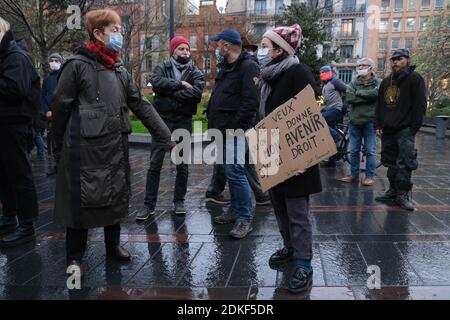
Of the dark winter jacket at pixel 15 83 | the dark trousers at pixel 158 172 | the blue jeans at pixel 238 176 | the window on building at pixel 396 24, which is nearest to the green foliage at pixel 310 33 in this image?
the dark trousers at pixel 158 172

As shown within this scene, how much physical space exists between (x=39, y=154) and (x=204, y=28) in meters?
25.8

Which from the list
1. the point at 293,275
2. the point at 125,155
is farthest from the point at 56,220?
the point at 293,275

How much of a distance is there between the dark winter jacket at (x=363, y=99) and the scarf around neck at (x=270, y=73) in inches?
146

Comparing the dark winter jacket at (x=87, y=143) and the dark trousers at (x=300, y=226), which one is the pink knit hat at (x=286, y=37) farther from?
the dark winter jacket at (x=87, y=143)

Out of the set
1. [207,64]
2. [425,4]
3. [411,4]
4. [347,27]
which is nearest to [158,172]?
[207,64]

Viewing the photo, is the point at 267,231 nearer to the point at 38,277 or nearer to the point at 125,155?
the point at 125,155

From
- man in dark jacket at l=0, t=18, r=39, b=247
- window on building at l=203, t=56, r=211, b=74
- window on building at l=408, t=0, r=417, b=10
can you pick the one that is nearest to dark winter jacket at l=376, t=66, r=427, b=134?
man in dark jacket at l=0, t=18, r=39, b=247

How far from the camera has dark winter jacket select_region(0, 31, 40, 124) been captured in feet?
12.9

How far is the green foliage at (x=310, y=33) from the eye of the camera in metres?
15.4

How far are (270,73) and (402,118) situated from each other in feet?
9.30

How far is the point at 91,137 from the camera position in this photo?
323cm

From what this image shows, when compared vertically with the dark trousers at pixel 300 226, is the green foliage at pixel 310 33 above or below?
above

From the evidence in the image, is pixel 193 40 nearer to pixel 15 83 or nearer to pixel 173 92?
pixel 173 92
